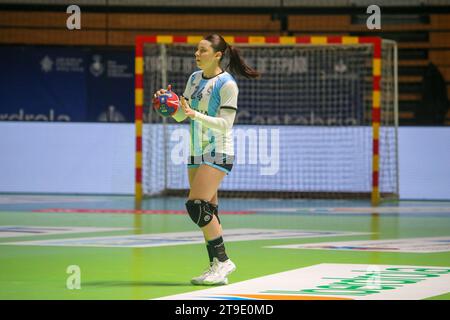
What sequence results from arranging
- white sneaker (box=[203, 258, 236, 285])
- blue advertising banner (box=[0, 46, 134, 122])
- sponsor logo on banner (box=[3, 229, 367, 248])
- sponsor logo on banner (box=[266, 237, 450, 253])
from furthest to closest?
blue advertising banner (box=[0, 46, 134, 122]) → sponsor logo on banner (box=[3, 229, 367, 248]) → sponsor logo on banner (box=[266, 237, 450, 253]) → white sneaker (box=[203, 258, 236, 285])

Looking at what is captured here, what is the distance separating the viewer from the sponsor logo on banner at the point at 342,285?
7375 mm

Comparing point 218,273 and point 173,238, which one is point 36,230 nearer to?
point 173,238

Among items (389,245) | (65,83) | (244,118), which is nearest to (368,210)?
(244,118)

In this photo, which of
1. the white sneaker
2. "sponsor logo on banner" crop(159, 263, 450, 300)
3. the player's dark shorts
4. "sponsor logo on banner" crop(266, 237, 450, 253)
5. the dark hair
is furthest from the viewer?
"sponsor logo on banner" crop(266, 237, 450, 253)

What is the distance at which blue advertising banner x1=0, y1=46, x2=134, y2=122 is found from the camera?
20594mm

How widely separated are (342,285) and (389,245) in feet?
11.5

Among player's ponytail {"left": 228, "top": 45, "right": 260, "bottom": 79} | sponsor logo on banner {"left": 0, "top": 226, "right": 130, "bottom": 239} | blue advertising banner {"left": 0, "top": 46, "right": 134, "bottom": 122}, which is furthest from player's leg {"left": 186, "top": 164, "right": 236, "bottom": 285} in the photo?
blue advertising banner {"left": 0, "top": 46, "right": 134, "bottom": 122}

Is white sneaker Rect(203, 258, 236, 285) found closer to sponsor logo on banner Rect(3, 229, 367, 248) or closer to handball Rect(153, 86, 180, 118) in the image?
handball Rect(153, 86, 180, 118)

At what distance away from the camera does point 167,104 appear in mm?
8133

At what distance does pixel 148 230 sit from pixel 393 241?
306 centimetres

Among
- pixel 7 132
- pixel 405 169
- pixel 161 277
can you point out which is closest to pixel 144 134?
pixel 7 132

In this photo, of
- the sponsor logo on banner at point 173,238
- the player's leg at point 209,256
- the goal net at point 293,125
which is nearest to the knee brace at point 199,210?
the player's leg at point 209,256

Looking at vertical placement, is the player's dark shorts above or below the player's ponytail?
below
